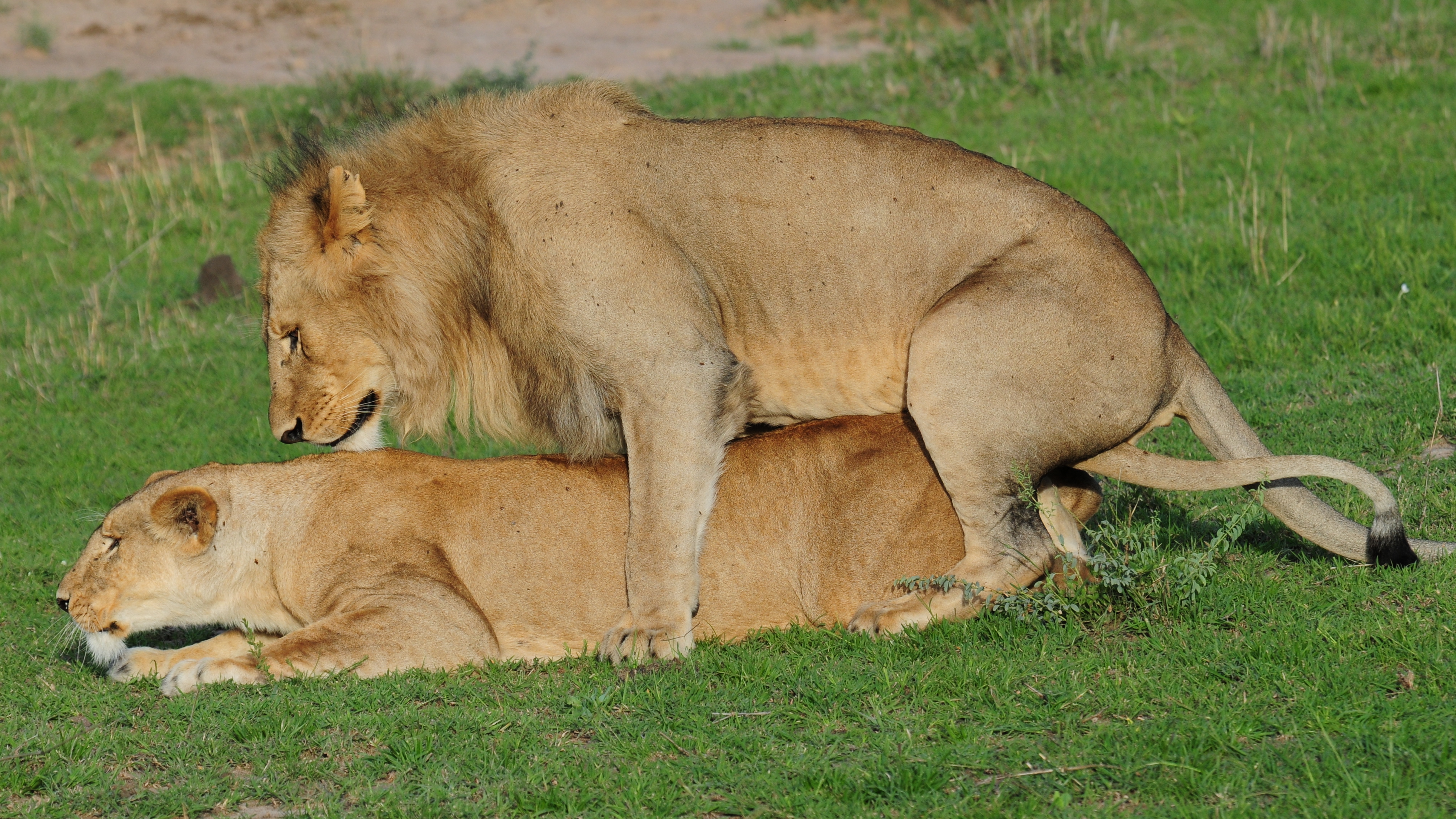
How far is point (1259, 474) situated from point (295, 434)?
3.51 m

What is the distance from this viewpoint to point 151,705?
4859 mm

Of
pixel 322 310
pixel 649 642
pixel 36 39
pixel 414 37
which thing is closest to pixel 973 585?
pixel 649 642

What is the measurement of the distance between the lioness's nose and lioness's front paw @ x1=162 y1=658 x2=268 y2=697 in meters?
0.96

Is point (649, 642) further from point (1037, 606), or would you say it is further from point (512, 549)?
point (1037, 606)

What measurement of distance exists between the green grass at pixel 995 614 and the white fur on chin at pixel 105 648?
82 millimetres

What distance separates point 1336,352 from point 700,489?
180 inches

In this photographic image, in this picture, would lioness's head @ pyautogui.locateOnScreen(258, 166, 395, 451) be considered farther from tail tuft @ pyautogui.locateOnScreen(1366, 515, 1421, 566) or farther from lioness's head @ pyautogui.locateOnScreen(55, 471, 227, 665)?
tail tuft @ pyautogui.locateOnScreen(1366, 515, 1421, 566)

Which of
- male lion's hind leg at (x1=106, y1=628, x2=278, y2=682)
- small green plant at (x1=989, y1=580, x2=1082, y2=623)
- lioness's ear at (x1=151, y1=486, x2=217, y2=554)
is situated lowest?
male lion's hind leg at (x1=106, y1=628, x2=278, y2=682)

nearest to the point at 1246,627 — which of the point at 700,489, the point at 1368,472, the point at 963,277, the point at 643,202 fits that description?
the point at 1368,472

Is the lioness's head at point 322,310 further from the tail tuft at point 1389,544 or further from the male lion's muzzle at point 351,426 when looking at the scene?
the tail tuft at point 1389,544

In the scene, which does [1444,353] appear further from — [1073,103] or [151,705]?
[151,705]

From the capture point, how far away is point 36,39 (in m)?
17.3

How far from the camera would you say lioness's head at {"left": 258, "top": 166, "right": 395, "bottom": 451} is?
17.8ft

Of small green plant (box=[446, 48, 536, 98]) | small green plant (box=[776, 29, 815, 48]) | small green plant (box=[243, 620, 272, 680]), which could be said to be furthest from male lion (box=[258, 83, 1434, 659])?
small green plant (box=[776, 29, 815, 48])
